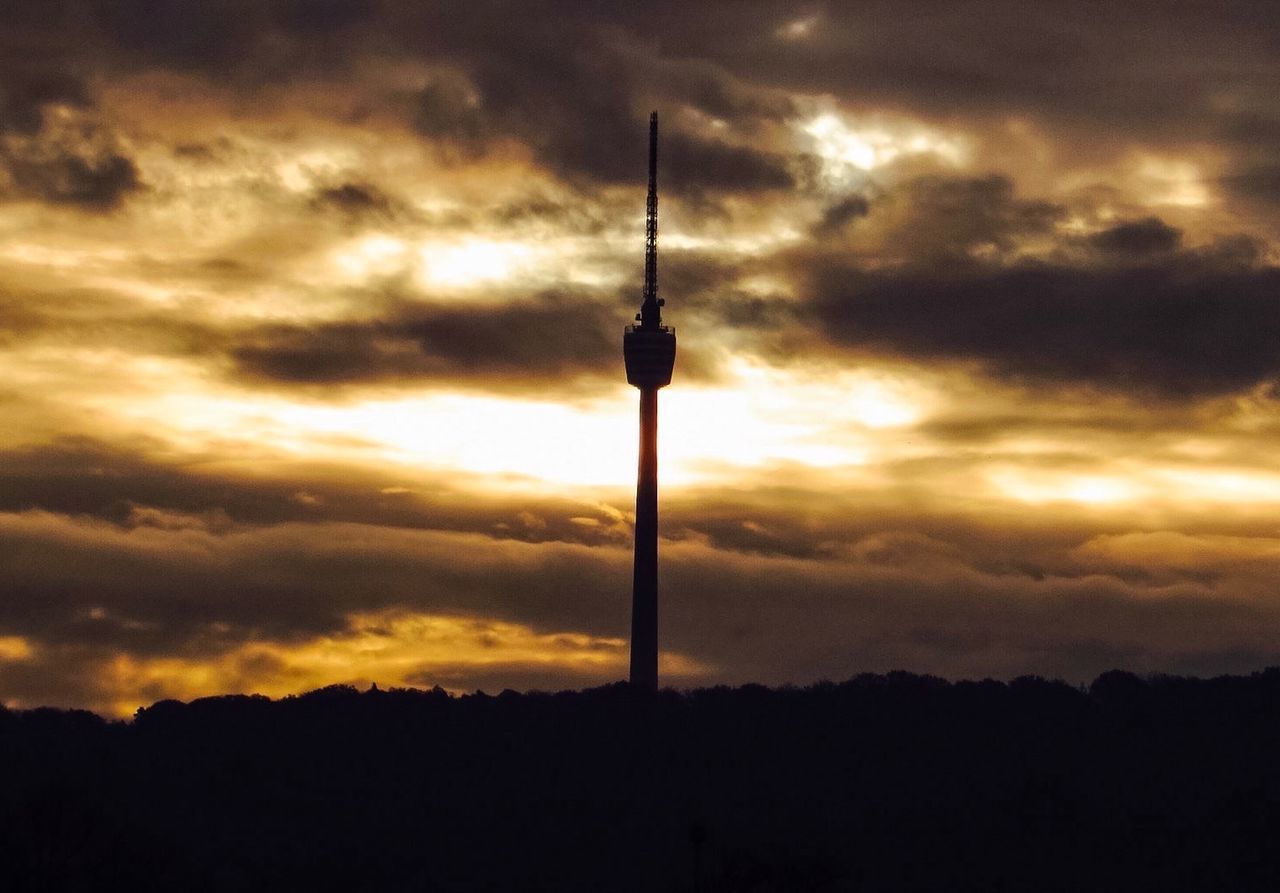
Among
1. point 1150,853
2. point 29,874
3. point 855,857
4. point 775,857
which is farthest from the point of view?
point 1150,853

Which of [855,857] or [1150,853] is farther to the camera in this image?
[1150,853]

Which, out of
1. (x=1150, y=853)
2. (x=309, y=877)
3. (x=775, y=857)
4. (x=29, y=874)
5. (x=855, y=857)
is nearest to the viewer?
(x=29, y=874)

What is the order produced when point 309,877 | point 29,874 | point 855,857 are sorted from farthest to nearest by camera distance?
point 855,857 → point 309,877 → point 29,874

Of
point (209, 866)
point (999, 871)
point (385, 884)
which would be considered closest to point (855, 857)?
point (999, 871)

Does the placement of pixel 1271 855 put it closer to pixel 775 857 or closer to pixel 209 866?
pixel 775 857

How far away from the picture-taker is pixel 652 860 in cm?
19712

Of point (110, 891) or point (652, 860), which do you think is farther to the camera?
point (652, 860)

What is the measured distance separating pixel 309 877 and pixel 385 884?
10432 mm

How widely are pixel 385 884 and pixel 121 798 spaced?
25.8 m

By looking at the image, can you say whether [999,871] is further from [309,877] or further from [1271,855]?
[309,877]

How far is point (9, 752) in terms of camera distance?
634 ft

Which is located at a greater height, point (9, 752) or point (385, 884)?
point (9, 752)

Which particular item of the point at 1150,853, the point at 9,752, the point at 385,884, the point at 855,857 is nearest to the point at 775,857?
the point at 855,857

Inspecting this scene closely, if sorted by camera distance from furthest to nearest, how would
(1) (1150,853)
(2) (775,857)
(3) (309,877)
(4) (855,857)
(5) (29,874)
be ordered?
(1) (1150,853)
(4) (855,857)
(3) (309,877)
(2) (775,857)
(5) (29,874)
